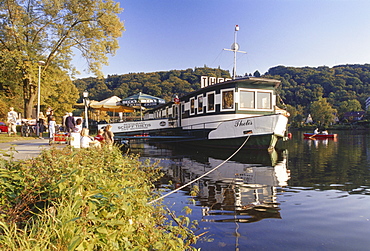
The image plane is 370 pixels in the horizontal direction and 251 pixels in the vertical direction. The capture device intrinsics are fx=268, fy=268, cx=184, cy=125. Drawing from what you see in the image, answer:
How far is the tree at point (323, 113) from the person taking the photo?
8868 cm

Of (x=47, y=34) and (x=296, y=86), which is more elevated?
(x=296, y=86)

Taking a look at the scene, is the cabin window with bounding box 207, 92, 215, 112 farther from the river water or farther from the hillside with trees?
the hillside with trees

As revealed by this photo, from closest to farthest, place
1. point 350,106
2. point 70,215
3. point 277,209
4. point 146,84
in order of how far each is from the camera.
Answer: point 70,215
point 277,209
point 146,84
point 350,106

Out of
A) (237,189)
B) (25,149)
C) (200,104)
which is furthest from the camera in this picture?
(200,104)

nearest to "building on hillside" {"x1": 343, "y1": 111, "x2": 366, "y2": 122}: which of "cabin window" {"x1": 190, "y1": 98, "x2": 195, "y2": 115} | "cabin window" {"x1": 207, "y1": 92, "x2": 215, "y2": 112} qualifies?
"cabin window" {"x1": 190, "y1": 98, "x2": 195, "y2": 115}

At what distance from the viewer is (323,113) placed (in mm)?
90000

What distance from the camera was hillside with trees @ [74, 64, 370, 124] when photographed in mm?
85938

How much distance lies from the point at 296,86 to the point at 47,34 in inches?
5202

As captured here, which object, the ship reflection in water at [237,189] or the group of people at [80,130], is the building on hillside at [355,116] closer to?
the ship reflection in water at [237,189]

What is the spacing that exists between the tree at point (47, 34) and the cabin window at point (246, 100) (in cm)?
1183

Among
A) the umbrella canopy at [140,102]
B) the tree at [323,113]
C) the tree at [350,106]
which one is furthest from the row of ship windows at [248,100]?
the tree at [350,106]

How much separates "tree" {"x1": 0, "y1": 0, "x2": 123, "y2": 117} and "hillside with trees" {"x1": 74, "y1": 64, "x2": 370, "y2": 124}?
46.2 m

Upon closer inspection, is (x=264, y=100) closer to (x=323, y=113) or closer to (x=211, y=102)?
(x=211, y=102)

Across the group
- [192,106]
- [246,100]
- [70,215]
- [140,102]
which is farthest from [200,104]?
[70,215]
